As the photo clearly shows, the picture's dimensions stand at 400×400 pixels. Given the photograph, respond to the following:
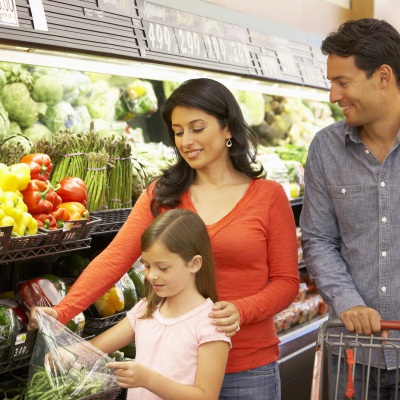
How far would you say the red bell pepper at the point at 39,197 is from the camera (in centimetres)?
287

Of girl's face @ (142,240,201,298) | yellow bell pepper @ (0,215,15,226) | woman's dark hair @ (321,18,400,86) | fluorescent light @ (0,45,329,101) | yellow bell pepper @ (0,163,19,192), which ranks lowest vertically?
girl's face @ (142,240,201,298)

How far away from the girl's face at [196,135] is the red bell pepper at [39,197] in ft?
2.02

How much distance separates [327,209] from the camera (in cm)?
281

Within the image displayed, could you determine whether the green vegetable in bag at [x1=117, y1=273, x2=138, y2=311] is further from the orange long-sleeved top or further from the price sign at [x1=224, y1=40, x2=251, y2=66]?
the price sign at [x1=224, y1=40, x2=251, y2=66]

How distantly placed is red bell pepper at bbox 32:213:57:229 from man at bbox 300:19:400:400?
98 cm

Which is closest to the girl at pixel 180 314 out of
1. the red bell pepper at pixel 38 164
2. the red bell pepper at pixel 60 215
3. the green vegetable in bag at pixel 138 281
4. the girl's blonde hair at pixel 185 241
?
the girl's blonde hair at pixel 185 241

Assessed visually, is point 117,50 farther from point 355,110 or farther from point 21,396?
point 21,396

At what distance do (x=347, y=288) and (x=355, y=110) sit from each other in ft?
2.07

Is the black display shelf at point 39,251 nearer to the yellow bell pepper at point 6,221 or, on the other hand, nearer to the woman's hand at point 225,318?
the yellow bell pepper at point 6,221

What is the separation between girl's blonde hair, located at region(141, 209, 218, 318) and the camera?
2352 mm

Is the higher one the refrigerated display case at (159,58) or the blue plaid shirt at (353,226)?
the refrigerated display case at (159,58)

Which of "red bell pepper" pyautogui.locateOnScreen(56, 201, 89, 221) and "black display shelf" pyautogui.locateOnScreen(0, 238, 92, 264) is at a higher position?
"red bell pepper" pyautogui.locateOnScreen(56, 201, 89, 221)

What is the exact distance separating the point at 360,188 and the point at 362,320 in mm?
529

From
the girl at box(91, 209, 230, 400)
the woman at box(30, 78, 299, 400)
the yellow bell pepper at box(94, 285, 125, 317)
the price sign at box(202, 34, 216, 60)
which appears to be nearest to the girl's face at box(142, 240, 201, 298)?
the girl at box(91, 209, 230, 400)
